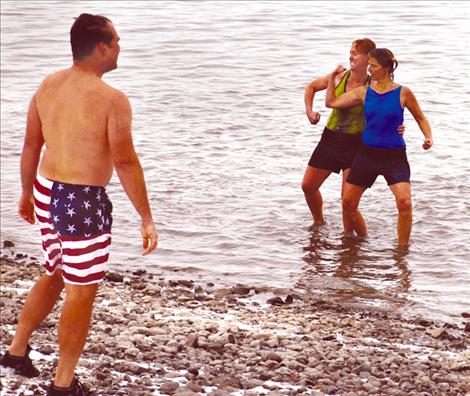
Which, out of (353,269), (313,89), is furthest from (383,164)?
(353,269)

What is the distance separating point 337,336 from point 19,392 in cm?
278

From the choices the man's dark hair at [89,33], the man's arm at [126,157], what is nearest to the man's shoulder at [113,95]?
the man's arm at [126,157]

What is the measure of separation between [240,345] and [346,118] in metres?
3.39

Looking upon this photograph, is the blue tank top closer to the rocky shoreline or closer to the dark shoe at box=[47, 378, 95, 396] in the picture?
the rocky shoreline

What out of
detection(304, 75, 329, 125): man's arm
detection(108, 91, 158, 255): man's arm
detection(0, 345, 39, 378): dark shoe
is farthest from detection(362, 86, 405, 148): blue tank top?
detection(0, 345, 39, 378): dark shoe

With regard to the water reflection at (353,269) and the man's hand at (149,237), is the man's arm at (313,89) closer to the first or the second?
the water reflection at (353,269)

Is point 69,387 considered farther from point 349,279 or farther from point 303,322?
point 349,279

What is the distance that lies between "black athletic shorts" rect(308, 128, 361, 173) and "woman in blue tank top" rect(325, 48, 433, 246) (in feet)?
1.01

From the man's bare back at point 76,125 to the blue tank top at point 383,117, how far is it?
14.4ft

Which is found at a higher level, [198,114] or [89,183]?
[89,183]

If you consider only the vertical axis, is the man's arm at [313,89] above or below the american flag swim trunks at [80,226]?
below

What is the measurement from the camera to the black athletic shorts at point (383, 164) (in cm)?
1109

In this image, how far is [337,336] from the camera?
30.0ft

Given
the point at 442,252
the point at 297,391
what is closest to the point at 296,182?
the point at 442,252
